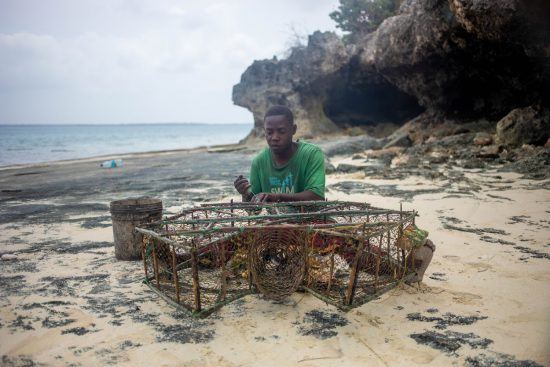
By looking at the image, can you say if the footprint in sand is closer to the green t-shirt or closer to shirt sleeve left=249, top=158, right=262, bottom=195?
the green t-shirt

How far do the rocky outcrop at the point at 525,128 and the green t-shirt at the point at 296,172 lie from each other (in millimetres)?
9122

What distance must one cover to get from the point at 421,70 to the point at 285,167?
12556mm

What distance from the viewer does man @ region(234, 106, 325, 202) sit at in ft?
13.1

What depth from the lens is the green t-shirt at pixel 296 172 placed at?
13.3 ft

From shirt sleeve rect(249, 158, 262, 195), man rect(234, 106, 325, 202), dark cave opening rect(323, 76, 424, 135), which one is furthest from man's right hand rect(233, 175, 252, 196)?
dark cave opening rect(323, 76, 424, 135)

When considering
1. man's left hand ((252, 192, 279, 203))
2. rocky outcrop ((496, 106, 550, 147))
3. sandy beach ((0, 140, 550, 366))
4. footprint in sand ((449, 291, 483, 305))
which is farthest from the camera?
rocky outcrop ((496, 106, 550, 147))

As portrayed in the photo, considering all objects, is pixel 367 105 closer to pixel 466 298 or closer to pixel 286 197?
pixel 286 197

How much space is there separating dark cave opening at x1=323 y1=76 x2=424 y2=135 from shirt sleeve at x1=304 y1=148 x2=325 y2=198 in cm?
1877

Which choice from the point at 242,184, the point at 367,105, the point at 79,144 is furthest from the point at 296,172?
the point at 79,144

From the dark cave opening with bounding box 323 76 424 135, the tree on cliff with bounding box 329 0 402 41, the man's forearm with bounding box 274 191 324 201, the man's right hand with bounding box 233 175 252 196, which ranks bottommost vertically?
the man's forearm with bounding box 274 191 324 201

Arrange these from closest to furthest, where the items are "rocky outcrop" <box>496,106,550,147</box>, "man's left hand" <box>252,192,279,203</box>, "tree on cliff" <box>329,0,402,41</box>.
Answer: "man's left hand" <box>252,192,279,203</box>
"rocky outcrop" <box>496,106,550,147</box>
"tree on cliff" <box>329,0,402,41</box>

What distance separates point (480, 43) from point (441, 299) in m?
10.6

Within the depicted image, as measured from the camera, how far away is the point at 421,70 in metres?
14.8

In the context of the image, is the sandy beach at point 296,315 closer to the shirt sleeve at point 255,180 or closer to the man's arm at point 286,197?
the man's arm at point 286,197
